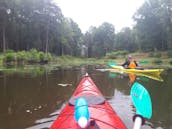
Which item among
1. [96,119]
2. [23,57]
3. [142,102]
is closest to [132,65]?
[96,119]

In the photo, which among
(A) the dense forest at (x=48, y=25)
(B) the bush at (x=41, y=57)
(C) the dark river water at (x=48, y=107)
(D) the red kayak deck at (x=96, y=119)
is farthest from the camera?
(A) the dense forest at (x=48, y=25)

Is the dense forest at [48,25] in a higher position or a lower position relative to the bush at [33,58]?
higher

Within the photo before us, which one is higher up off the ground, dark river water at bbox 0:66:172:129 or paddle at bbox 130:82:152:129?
paddle at bbox 130:82:152:129

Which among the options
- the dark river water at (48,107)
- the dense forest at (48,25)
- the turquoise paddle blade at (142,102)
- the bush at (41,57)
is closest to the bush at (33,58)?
the bush at (41,57)

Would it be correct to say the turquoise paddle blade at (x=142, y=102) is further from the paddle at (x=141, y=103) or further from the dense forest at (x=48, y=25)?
the dense forest at (x=48, y=25)

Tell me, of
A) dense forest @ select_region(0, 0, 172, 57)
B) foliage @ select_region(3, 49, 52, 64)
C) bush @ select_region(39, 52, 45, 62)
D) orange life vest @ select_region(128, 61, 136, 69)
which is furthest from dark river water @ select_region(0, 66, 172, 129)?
dense forest @ select_region(0, 0, 172, 57)

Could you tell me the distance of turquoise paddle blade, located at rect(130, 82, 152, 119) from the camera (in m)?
3.17

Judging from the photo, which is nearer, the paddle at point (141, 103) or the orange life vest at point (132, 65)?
the paddle at point (141, 103)

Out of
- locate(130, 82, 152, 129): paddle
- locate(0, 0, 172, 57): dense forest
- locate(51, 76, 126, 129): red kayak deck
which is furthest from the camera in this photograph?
locate(0, 0, 172, 57): dense forest

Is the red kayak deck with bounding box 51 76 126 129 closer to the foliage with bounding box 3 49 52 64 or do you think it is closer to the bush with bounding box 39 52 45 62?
the foliage with bounding box 3 49 52 64

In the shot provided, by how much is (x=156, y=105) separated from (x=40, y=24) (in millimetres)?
45145

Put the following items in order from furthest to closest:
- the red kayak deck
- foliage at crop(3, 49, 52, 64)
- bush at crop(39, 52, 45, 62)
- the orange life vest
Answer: bush at crop(39, 52, 45, 62)
foliage at crop(3, 49, 52, 64)
the orange life vest
the red kayak deck

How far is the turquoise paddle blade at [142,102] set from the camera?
125 inches

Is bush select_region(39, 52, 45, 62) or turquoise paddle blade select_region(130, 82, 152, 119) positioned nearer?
turquoise paddle blade select_region(130, 82, 152, 119)
